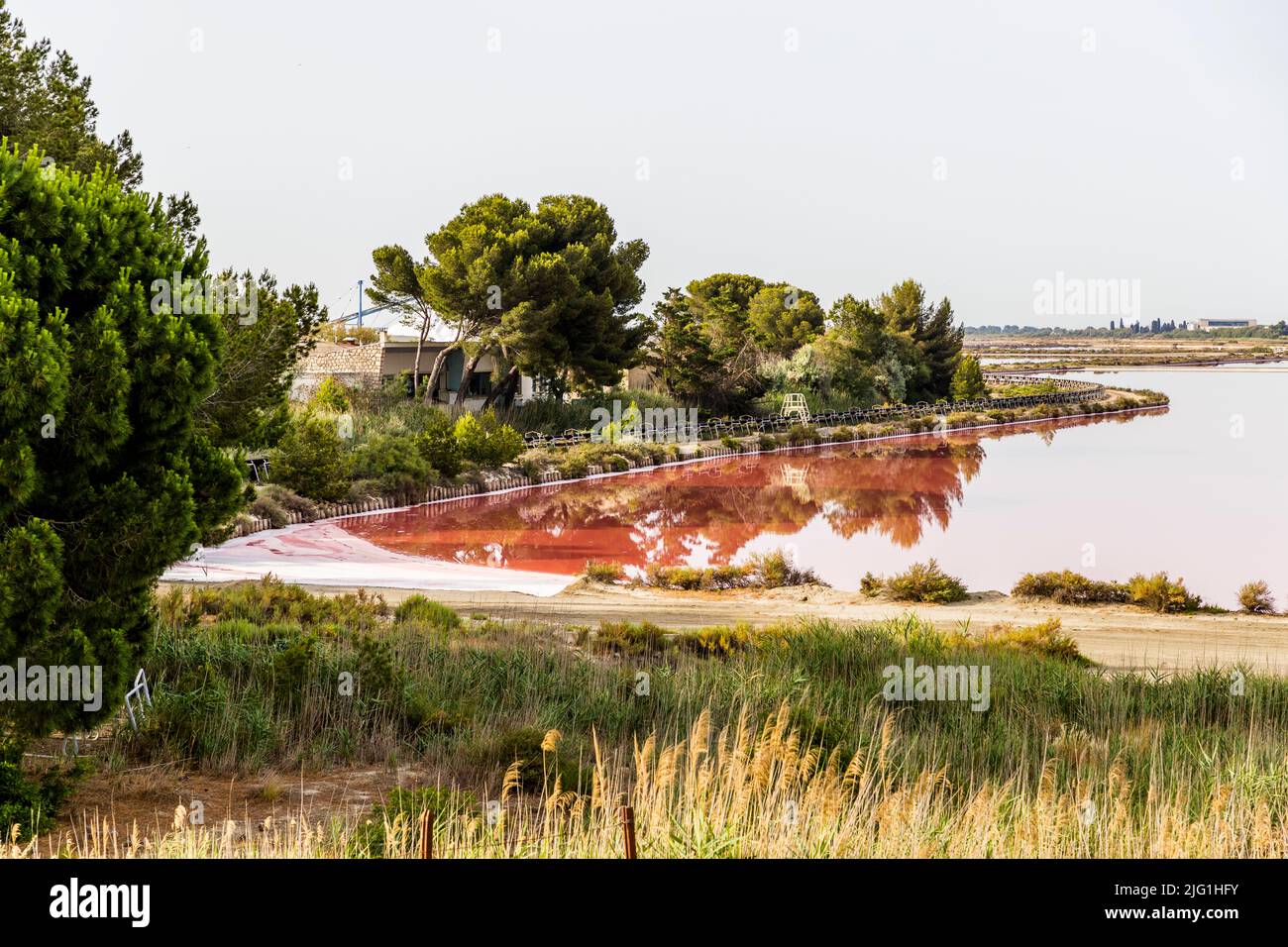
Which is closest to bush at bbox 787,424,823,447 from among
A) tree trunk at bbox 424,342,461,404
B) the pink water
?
the pink water

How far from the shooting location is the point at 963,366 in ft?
169

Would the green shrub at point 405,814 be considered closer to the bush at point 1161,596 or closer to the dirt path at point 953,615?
the dirt path at point 953,615

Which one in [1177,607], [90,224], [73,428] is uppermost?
[90,224]

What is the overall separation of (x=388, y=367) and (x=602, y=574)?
20.0 metres

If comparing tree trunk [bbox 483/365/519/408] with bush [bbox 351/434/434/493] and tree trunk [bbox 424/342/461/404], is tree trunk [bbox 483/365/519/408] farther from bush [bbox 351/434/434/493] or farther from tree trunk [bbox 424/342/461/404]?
bush [bbox 351/434/434/493]

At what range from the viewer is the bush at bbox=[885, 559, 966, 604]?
13.3 m

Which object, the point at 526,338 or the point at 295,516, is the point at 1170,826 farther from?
the point at 526,338

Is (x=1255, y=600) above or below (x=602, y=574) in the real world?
below

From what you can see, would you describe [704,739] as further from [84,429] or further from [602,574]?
[602,574]

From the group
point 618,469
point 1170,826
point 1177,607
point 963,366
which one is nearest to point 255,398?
point 1170,826

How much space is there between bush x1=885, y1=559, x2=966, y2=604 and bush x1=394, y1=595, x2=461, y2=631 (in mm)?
5233

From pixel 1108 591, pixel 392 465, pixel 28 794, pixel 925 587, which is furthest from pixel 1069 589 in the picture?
pixel 392 465

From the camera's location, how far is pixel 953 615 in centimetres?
1253

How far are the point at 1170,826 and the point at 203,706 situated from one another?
4749 mm
